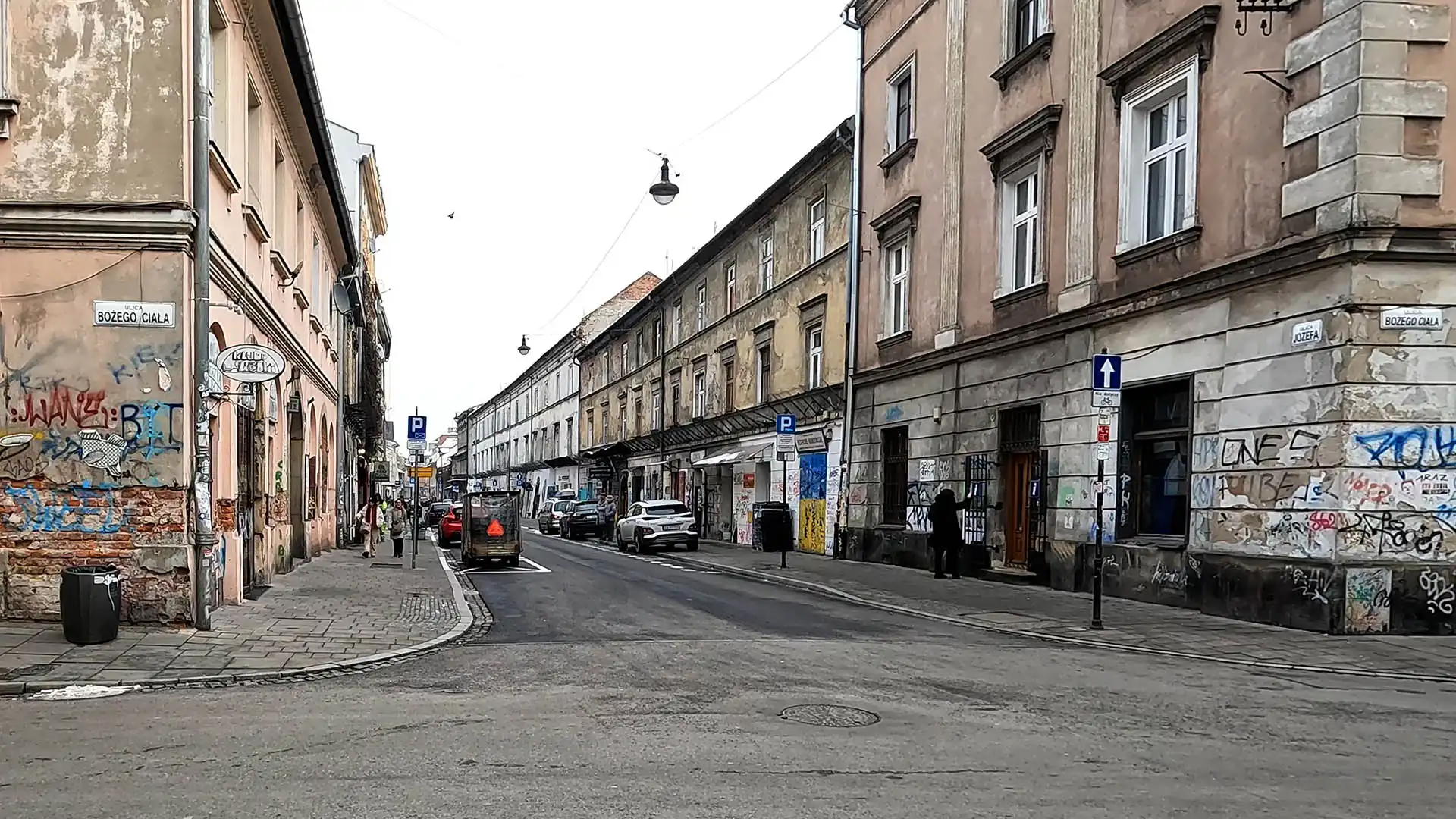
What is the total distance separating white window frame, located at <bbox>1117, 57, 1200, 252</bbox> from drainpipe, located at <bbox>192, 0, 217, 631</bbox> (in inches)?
467

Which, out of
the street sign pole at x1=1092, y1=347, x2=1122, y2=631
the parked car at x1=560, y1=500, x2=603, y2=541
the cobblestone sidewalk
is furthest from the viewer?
the parked car at x1=560, y1=500, x2=603, y2=541

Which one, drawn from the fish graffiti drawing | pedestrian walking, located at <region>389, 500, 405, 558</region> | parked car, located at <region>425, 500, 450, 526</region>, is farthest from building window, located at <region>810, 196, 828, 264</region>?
parked car, located at <region>425, 500, 450, 526</region>

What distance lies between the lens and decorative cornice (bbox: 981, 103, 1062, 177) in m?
18.1

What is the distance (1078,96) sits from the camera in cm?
1738

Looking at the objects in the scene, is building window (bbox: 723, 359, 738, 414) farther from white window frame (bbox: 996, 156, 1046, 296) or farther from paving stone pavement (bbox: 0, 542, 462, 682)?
paving stone pavement (bbox: 0, 542, 462, 682)

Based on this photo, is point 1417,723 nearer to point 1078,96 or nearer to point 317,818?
point 317,818

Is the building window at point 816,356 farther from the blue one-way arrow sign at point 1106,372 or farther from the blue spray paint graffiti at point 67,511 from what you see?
the blue spray paint graffiti at point 67,511

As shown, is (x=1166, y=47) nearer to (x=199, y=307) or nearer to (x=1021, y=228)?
(x=1021, y=228)

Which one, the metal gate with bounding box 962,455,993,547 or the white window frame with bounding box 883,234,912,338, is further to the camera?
the white window frame with bounding box 883,234,912,338

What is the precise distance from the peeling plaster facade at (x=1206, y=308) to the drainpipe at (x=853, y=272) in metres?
3.28

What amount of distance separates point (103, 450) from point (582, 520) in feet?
107

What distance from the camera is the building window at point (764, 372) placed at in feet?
109

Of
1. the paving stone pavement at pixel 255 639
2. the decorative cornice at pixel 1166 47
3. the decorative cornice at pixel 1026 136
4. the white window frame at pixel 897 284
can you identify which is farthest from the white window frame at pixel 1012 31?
the paving stone pavement at pixel 255 639

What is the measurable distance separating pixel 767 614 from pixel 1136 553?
205 inches
